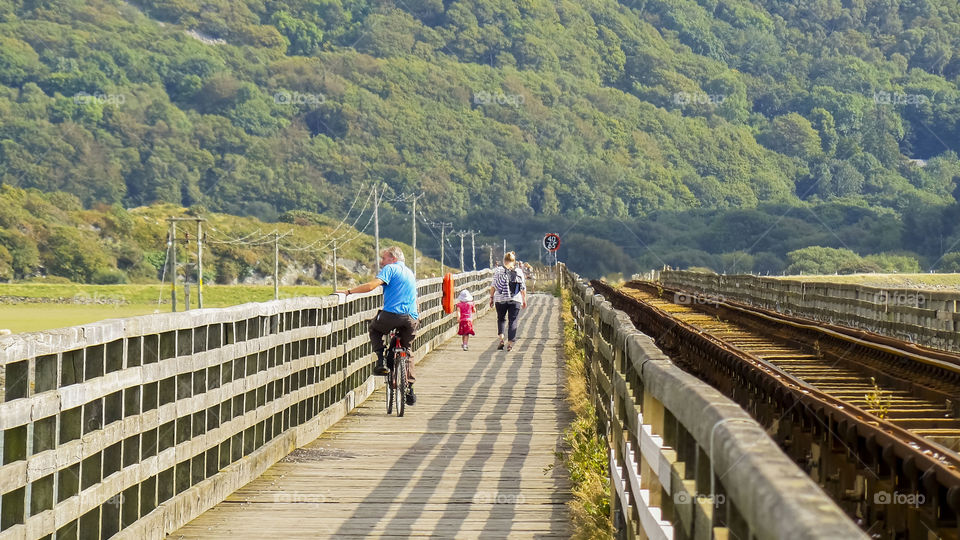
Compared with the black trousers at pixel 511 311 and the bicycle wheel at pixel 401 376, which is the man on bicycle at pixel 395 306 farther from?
the black trousers at pixel 511 311

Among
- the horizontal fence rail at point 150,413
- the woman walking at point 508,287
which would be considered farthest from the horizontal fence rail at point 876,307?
the horizontal fence rail at point 150,413

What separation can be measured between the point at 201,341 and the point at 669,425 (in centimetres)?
472

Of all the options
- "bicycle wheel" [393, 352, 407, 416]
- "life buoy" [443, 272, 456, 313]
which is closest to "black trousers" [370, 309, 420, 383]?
"bicycle wheel" [393, 352, 407, 416]

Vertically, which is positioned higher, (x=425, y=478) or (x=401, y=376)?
(x=401, y=376)

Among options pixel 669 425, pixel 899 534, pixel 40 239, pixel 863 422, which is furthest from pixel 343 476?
pixel 40 239

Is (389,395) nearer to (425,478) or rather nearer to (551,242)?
(425,478)

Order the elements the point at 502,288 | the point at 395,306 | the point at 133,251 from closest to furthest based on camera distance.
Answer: the point at 395,306
the point at 502,288
the point at 133,251

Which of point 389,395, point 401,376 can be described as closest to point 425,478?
point 401,376

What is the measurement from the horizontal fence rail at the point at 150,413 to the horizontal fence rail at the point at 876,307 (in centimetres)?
1218

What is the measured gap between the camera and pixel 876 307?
25.9 meters

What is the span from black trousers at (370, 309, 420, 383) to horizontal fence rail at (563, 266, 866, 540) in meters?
6.94

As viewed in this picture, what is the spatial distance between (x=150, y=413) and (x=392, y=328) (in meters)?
7.15

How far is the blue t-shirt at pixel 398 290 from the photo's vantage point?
1470 cm

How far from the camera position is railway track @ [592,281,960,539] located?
677cm
